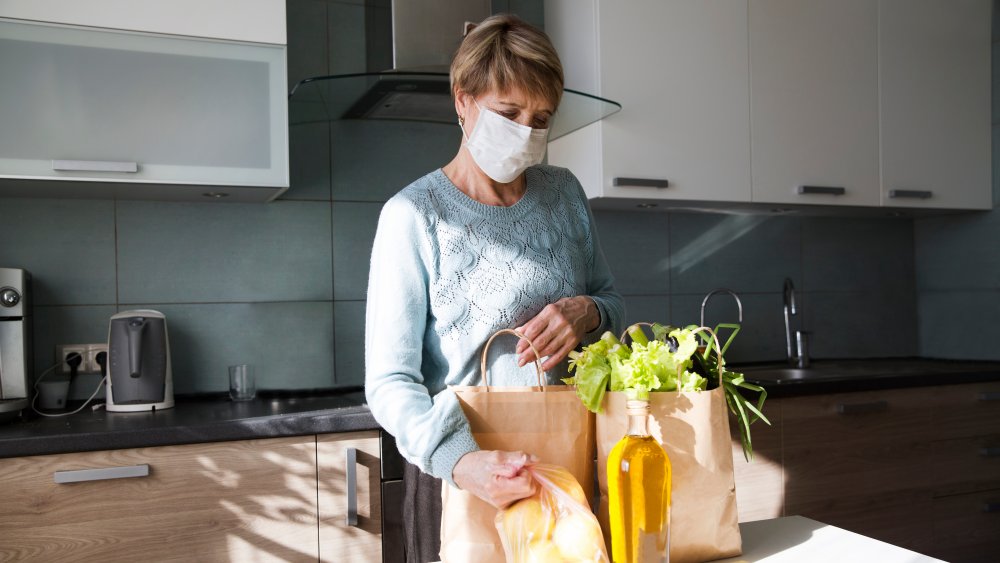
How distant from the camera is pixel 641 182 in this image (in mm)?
2293

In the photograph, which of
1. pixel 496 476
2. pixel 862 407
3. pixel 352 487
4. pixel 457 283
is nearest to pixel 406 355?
pixel 457 283

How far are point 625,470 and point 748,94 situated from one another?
1.91 metres

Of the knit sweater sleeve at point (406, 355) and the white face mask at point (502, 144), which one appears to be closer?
the knit sweater sleeve at point (406, 355)

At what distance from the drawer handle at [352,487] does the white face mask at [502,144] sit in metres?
0.88

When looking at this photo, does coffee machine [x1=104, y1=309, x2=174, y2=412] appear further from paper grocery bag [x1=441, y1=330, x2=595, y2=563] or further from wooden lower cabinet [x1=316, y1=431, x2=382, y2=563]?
paper grocery bag [x1=441, y1=330, x2=595, y2=563]

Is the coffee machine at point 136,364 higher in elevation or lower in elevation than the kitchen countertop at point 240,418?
higher

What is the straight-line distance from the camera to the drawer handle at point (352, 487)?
1.83 metres

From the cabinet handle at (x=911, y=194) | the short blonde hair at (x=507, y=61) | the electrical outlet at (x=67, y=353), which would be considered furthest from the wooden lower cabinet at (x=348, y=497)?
the cabinet handle at (x=911, y=194)

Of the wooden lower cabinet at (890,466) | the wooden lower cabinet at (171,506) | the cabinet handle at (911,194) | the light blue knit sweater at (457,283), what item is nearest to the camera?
the light blue knit sweater at (457,283)

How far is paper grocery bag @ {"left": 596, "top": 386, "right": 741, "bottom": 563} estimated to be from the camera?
2.80 ft

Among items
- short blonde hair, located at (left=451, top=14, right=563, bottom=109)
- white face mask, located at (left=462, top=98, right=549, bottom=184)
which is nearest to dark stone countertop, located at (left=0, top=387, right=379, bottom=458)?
white face mask, located at (left=462, top=98, right=549, bottom=184)

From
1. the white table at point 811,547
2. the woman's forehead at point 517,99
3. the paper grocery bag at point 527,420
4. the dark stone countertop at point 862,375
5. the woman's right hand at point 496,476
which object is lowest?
the white table at point 811,547

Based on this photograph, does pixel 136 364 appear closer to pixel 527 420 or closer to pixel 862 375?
pixel 527 420

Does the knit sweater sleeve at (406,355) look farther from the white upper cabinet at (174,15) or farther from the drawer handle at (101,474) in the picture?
the white upper cabinet at (174,15)
